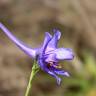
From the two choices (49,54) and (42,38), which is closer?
(49,54)

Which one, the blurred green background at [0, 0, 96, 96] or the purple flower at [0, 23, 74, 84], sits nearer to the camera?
the purple flower at [0, 23, 74, 84]

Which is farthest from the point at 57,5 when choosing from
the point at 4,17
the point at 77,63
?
the point at 77,63

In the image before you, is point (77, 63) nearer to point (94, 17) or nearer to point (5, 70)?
point (5, 70)

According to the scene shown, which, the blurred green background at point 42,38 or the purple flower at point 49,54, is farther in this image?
the blurred green background at point 42,38

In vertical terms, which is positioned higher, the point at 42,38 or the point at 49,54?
the point at 42,38
